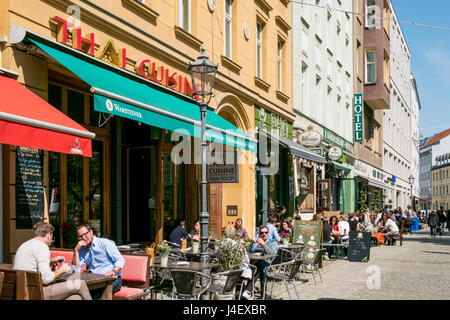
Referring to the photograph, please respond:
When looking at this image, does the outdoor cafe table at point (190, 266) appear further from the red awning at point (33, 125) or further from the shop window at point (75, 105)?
the shop window at point (75, 105)

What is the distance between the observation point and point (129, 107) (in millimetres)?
8188

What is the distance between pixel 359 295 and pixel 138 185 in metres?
5.48

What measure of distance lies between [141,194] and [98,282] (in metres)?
6.22

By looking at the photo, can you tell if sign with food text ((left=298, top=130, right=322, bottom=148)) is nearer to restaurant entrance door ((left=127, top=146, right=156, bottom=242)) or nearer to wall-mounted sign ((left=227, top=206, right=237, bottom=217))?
wall-mounted sign ((left=227, top=206, right=237, bottom=217))

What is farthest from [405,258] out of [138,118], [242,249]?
[138,118]

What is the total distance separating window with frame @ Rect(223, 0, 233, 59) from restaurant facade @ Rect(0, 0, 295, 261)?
3 centimetres

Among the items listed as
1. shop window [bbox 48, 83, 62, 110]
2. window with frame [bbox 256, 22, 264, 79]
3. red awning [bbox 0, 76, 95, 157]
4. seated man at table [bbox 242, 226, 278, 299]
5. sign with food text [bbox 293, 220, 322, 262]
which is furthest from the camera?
window with frame [bbox 256, 22, 264, 79]

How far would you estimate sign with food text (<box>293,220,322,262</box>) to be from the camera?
1314 cm

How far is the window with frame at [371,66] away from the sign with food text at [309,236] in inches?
957

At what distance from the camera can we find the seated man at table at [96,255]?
22.6 feet

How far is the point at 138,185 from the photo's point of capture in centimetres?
1223

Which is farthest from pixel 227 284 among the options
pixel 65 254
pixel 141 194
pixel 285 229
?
pixel 285 229

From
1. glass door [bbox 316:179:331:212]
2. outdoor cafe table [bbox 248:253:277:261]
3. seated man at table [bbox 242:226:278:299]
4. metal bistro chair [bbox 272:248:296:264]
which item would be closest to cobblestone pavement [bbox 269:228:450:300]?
seated man at table [bbox 242:226:278:299]

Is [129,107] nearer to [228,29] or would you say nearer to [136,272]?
[136,272]
